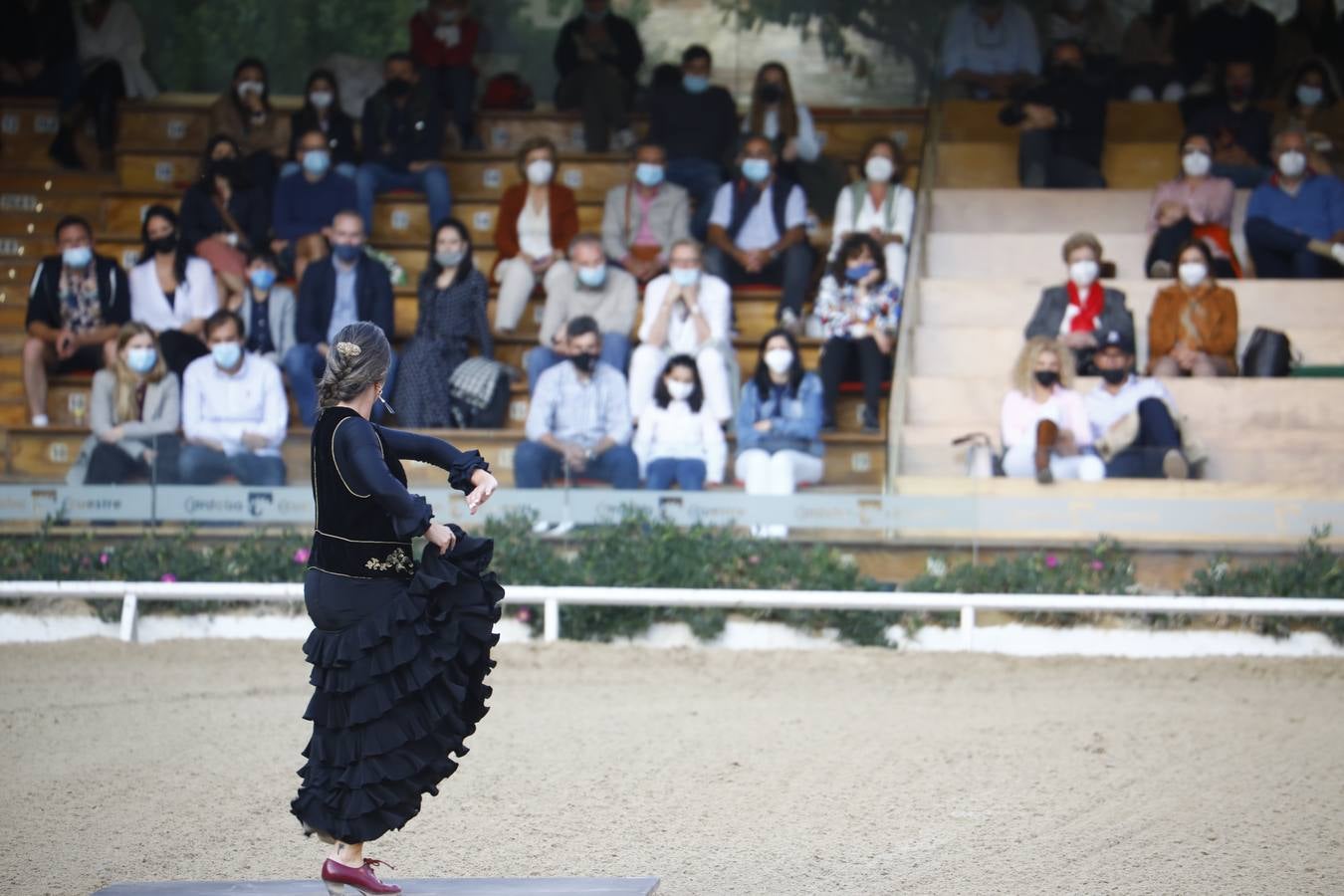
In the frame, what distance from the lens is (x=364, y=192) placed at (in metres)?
15.5

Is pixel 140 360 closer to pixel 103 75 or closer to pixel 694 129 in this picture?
pixel 103 75

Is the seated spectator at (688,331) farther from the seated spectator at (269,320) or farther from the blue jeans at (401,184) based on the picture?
the seated spectator at (269,320)

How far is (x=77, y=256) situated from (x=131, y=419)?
284 cm

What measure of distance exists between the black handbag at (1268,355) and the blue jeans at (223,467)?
22.5 ft

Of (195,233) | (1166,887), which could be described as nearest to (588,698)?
(1166,887)

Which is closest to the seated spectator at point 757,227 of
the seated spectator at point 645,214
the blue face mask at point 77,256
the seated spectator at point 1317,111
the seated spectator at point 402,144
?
the seated spectator at point 645,214

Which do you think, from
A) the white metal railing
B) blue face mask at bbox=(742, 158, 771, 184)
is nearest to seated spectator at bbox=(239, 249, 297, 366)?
the white metal railing

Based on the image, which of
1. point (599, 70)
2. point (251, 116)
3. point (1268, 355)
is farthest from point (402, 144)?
point (1268, 355)

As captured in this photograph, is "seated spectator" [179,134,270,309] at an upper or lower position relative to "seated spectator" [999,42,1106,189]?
lower

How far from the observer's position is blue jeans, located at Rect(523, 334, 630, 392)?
1302 cm

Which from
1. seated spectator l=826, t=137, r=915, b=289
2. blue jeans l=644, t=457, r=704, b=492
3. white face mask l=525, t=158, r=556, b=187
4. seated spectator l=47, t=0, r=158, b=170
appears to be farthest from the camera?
seated spectator l=47, t=0, r=158, b=170

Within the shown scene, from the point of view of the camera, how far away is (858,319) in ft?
44.4

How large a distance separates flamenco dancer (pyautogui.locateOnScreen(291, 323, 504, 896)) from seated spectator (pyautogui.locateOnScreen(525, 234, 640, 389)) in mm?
7509

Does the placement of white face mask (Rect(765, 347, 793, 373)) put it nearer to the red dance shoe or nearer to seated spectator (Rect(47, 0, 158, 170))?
the red dance shoe
